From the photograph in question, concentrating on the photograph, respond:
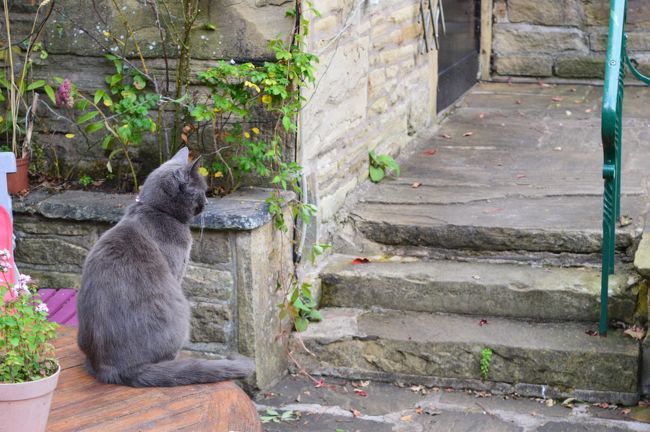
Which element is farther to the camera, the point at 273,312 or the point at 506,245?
the point at 506,245

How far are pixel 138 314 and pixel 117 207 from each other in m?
1.32

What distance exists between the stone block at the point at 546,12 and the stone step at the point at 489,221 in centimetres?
297

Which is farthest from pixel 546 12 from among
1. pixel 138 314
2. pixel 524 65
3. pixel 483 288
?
pixel 138 314

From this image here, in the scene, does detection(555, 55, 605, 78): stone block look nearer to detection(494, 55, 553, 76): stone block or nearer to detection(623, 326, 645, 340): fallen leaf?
detection(494, 55, 553, 76): stone block

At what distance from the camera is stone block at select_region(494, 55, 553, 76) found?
26.1 feet

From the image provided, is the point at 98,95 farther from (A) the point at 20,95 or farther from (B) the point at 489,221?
(B) the point at 489,221

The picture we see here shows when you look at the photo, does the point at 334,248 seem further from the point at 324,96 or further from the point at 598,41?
the point at 598,41

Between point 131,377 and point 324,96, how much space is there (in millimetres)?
2219

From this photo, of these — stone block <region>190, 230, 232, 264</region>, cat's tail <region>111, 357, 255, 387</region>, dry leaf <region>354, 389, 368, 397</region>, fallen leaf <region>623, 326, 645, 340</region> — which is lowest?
dry leaf <region>354, 389, 368, 397</region>

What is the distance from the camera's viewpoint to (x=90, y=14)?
456cm

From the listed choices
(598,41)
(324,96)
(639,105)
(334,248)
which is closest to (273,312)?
(334,248)

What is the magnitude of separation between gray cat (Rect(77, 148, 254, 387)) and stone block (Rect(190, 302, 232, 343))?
939 millimetres

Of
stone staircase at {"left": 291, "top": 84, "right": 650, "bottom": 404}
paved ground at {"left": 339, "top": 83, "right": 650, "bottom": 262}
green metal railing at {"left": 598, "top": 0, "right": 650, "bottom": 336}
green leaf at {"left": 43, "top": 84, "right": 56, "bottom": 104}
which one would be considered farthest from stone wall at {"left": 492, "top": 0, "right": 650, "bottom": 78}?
green leaf at {"left": 43, "top": 84, "right": 56, "bottom": 104}

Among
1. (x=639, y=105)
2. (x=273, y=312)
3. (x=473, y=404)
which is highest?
(x=639, y=105)
